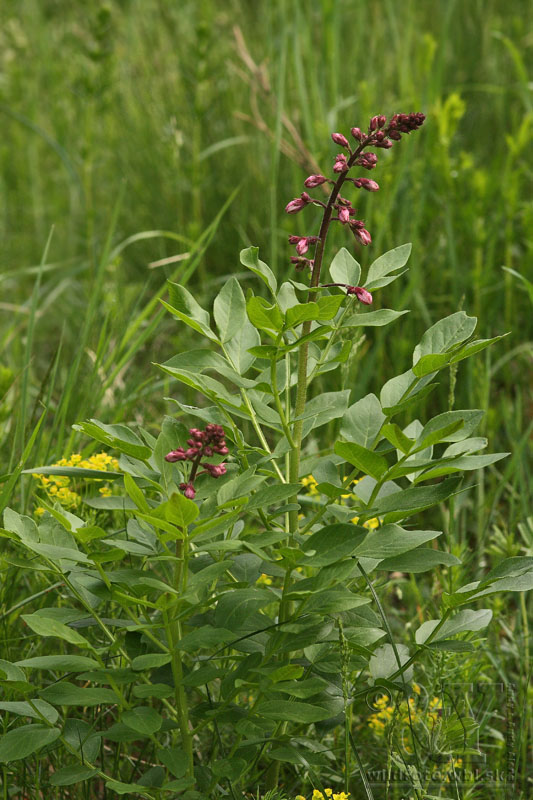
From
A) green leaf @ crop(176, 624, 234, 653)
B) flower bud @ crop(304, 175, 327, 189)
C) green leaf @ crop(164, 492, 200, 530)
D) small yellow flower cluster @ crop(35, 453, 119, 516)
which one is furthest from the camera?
small yellow flower cluster @ crop(35, 453, 119, 516)

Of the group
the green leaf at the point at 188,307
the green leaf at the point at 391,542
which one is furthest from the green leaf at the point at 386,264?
the green leaf at the point at 391,542

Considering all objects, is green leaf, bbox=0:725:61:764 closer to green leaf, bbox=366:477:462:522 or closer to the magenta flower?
green leaf, bbox=366:477:462:522

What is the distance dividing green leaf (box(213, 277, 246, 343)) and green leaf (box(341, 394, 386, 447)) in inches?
Answer: 7.6

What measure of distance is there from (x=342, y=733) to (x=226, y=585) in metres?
0.54

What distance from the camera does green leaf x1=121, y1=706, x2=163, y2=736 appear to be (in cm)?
104

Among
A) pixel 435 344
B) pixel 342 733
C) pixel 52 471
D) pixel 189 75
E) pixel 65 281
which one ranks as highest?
pixel 189 75

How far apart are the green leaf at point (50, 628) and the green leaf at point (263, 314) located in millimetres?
439

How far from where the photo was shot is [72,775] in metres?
1.11

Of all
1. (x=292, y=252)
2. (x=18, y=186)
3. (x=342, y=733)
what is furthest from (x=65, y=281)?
(x=342, y=733)

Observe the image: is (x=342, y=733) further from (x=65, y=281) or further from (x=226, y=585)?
(x=65, y=281)

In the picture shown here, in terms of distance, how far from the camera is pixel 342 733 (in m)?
1.53

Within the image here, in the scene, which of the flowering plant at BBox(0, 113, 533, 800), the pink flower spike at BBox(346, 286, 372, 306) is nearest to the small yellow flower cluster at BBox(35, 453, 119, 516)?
the flowering plant at BBox(0, 113, 533, 800)

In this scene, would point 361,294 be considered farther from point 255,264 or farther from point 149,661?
point 149,661

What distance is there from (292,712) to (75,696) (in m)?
0.27
